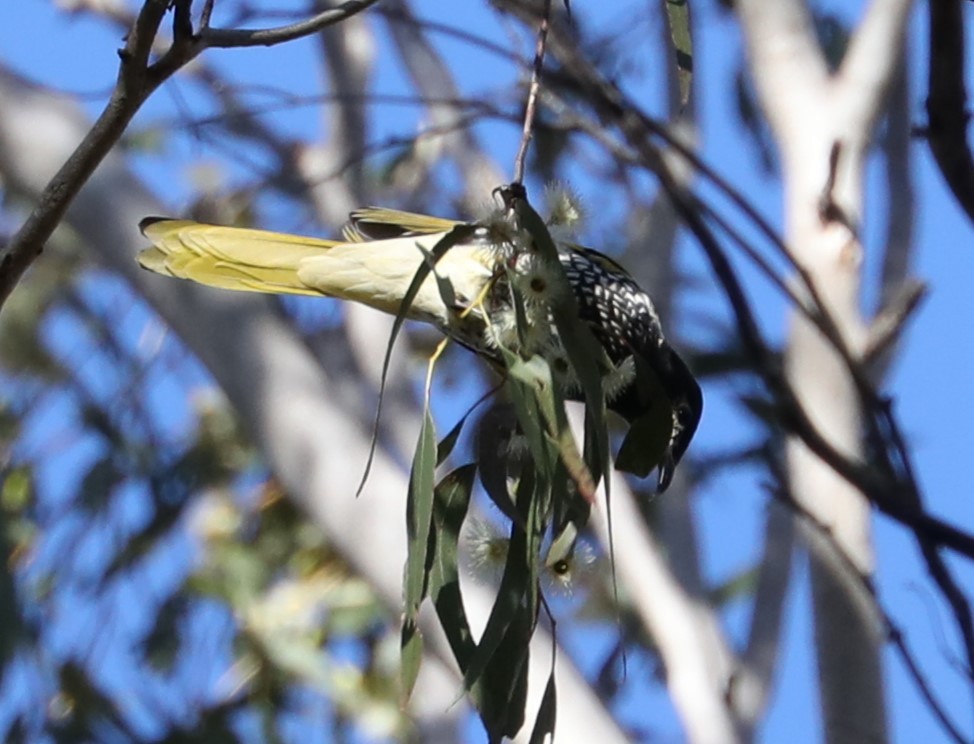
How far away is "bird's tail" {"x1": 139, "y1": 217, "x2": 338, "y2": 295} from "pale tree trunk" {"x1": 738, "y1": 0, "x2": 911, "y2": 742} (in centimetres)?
A: 91

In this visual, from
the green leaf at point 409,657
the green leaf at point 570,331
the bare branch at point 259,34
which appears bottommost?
the green leaf at point 409,657

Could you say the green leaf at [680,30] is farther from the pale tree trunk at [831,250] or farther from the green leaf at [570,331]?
the pale tree trunk at [831,250]

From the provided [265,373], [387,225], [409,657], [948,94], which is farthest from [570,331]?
[265,373]

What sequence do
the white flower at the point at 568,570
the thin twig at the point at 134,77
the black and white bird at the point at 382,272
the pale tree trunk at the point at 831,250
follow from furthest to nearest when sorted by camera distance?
1. the pale tree trunk at the point at 831,250
2. the black and white bird at the point at 382,272
3. the white flower at the point at 568,570
4. the thin twig at the point at 134,77

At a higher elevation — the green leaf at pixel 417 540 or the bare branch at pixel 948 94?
the bare branch at pixel 948 94

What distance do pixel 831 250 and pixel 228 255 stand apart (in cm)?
129

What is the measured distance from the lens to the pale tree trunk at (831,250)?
7.74 feet

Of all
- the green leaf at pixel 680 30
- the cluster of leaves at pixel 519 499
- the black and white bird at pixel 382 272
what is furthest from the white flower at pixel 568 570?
the green leaf at pixel 680 30

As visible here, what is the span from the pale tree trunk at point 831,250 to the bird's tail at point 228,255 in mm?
910

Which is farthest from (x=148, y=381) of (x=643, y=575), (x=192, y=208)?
(x=643, y=575)

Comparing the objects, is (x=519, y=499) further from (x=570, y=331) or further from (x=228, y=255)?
(x=228, y=255)

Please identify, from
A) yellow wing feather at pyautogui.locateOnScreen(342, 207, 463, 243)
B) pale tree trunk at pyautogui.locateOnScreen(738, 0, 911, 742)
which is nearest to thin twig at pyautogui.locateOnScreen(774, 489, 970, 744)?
pale tree trunk at pyautogui.locateOnScreen(738, 0, 911, 742)

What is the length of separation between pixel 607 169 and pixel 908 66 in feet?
3.60

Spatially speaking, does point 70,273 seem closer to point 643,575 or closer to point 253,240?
point 643,575
